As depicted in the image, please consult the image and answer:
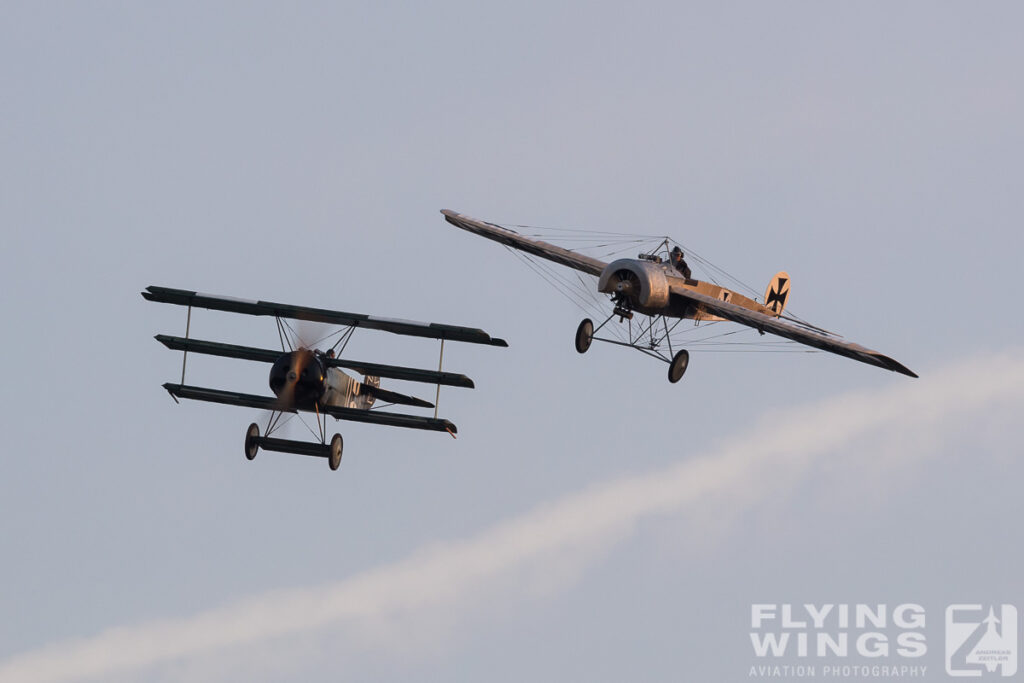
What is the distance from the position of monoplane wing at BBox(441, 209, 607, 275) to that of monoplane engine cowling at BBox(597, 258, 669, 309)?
5.51 m

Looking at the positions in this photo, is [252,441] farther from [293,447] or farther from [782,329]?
[782,329]

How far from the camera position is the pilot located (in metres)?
50.0

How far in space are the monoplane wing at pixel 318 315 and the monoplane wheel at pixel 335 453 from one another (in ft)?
9.71

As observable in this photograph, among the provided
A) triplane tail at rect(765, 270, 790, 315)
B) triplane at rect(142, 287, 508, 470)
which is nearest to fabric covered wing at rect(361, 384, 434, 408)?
triplane at rect(142, 287, 508, 470)

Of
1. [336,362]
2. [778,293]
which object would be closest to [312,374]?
[336,362]

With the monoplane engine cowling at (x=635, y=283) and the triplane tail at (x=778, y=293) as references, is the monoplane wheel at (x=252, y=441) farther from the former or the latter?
the triplane tail at (x=778, y=293)

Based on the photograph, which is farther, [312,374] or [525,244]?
[525,244]

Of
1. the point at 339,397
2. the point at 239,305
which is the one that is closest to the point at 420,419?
the point at 339,397

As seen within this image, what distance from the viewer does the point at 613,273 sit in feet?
159

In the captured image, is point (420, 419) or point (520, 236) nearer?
point (420, 419)

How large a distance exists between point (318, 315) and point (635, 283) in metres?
7.87

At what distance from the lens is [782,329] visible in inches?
1930

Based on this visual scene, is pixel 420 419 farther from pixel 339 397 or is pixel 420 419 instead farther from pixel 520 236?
pixel 520 236

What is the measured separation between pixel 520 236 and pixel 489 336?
32.8 feet
